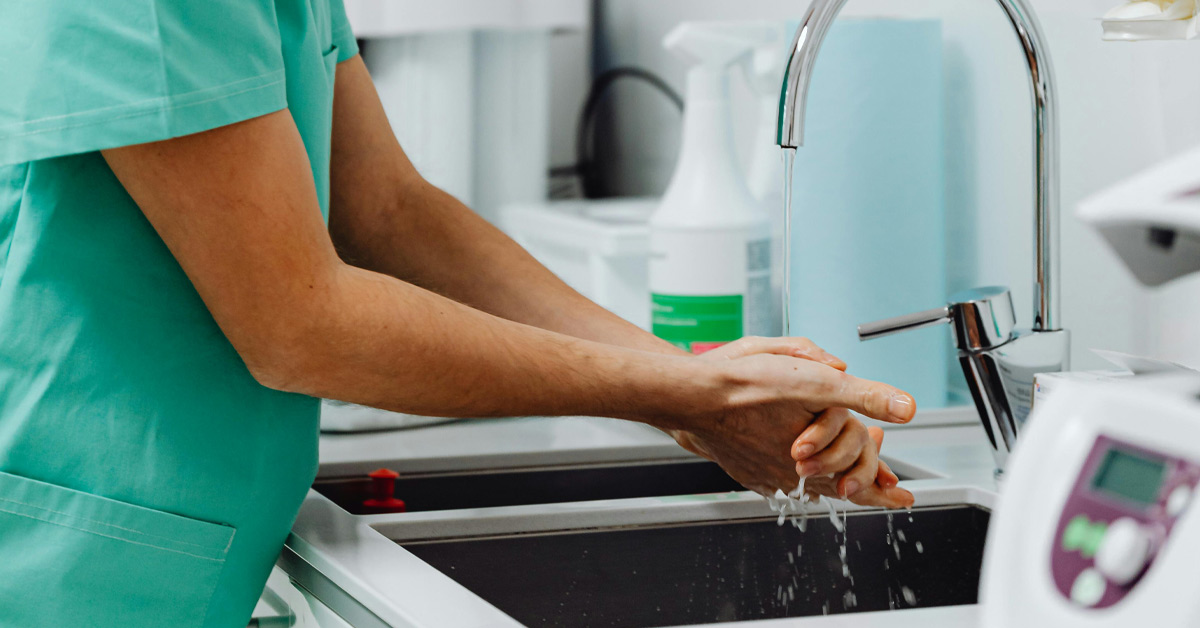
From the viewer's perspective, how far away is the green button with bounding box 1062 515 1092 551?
411 millimetres

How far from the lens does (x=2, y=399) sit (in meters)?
0.76

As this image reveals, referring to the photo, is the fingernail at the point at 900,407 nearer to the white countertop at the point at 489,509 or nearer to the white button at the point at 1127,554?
the white countertop at the point at 489,509

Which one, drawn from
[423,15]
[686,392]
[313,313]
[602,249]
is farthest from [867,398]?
[423,15]

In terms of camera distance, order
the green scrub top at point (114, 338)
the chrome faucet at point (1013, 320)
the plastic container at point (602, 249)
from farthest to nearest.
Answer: the plastic container at point (602, 249)
the chrome faucet at point (1013, 320)
the green scrub top at point (114, 338)

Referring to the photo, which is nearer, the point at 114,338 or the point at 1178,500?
the point at 1178,500

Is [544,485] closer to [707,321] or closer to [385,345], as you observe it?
[707,321]

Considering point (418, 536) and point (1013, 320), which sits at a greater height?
point (1013, 320)

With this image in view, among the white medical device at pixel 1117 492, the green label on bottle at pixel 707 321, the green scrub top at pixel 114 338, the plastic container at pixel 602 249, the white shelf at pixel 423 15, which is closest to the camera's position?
the white medical device at pixel 1117 492

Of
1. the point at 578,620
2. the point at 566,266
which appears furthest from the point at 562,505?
the point at 566,266

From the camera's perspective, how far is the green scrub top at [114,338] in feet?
2.22

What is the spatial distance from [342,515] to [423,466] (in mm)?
232

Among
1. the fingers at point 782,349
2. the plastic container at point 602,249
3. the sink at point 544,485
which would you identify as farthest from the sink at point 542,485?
the plastic container at point 602,249

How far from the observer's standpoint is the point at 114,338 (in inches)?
29.7

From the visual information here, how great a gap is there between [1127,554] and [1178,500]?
23mm
